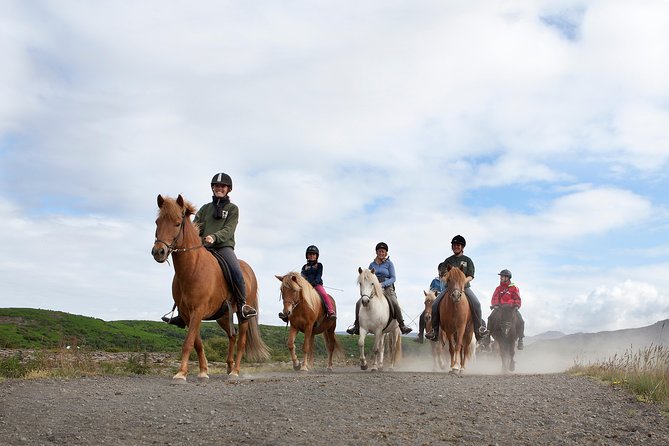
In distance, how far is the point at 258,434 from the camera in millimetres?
6430

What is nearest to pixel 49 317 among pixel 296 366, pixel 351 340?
pixel 351 340

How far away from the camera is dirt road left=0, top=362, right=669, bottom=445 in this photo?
6.55m

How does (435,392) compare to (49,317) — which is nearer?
(435,392)

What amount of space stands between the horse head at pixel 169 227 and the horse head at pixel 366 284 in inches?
244

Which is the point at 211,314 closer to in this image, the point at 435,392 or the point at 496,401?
the point at 435,392

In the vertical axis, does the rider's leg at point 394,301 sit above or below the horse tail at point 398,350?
above

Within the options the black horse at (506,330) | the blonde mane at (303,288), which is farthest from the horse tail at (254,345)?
the black horse at (506,330)

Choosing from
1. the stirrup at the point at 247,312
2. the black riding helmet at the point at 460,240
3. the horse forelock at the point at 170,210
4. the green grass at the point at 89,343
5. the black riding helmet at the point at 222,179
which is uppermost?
the black riding helmet at the point at 222,179

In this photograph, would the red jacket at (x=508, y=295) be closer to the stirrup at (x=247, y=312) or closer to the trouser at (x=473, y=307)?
the trouser at (x=473, y=307)

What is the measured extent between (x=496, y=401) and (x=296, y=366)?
776 cm

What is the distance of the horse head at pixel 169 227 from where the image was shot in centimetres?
1006

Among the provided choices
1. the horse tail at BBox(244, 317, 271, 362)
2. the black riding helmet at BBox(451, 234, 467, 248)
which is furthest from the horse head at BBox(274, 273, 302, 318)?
the black riding helmet at BBox(451, 234, 467, 248)

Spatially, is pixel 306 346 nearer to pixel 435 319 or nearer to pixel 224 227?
pixel 435 319

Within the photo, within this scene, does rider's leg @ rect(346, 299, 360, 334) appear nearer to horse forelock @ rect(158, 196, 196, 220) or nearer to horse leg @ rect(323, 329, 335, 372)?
horse leg @ rect(323, 329, 335, 372)
